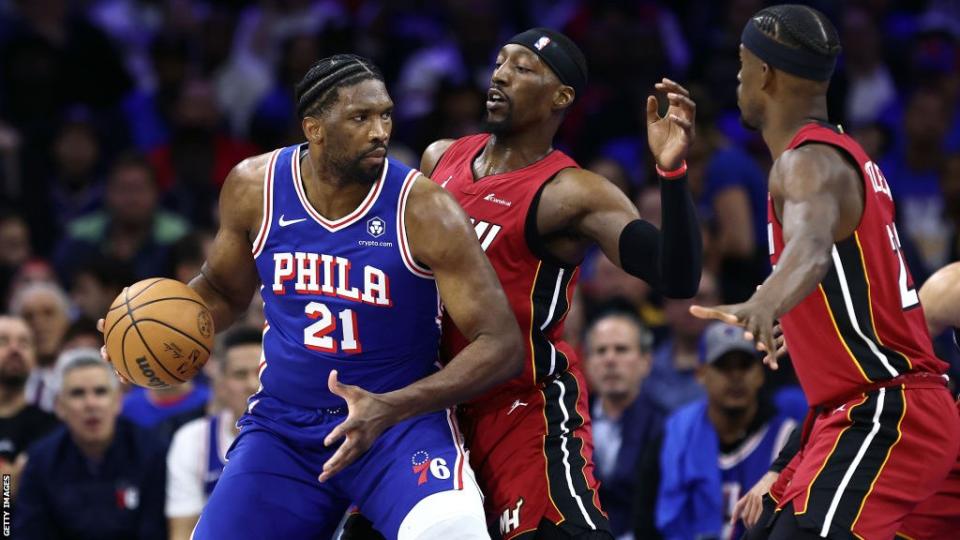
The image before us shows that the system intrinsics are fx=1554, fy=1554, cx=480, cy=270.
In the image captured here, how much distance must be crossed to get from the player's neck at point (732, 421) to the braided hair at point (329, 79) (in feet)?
11.1

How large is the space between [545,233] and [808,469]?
1.36 m

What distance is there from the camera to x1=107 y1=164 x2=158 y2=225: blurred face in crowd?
11430 millimetres

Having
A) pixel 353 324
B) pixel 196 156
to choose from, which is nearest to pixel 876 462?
pixel 353 324

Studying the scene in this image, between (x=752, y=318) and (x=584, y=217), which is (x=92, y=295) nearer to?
(x=584, y=217)

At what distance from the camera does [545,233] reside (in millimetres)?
5762

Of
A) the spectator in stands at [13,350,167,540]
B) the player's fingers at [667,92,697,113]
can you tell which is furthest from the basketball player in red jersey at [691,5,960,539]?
the spectator in stands at [13,350,167,540]

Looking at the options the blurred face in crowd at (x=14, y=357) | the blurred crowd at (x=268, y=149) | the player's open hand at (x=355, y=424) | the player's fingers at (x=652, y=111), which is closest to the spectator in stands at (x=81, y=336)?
the blurred crowd at (x=268, y=149)

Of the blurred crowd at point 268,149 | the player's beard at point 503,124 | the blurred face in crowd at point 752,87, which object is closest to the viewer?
the blurred face in crowd at point 752,87

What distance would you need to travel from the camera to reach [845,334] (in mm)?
4969

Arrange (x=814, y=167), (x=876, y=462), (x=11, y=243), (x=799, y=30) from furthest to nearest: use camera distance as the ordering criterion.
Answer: (x=11, y=243) → (x=799, y=30) → (x=876, y=462) → (x=814, y=167)

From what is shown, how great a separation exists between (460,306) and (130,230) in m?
6.76

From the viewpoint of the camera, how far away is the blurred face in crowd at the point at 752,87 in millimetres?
5188

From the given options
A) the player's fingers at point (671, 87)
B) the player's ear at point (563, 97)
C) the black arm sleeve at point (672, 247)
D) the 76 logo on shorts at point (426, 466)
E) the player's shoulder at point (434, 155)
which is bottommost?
the 76 logo on shorts at point (426, 466)

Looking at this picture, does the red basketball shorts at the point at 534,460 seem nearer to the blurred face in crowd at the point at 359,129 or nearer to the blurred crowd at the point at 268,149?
the blurred face in crowd at the point at 359,129
